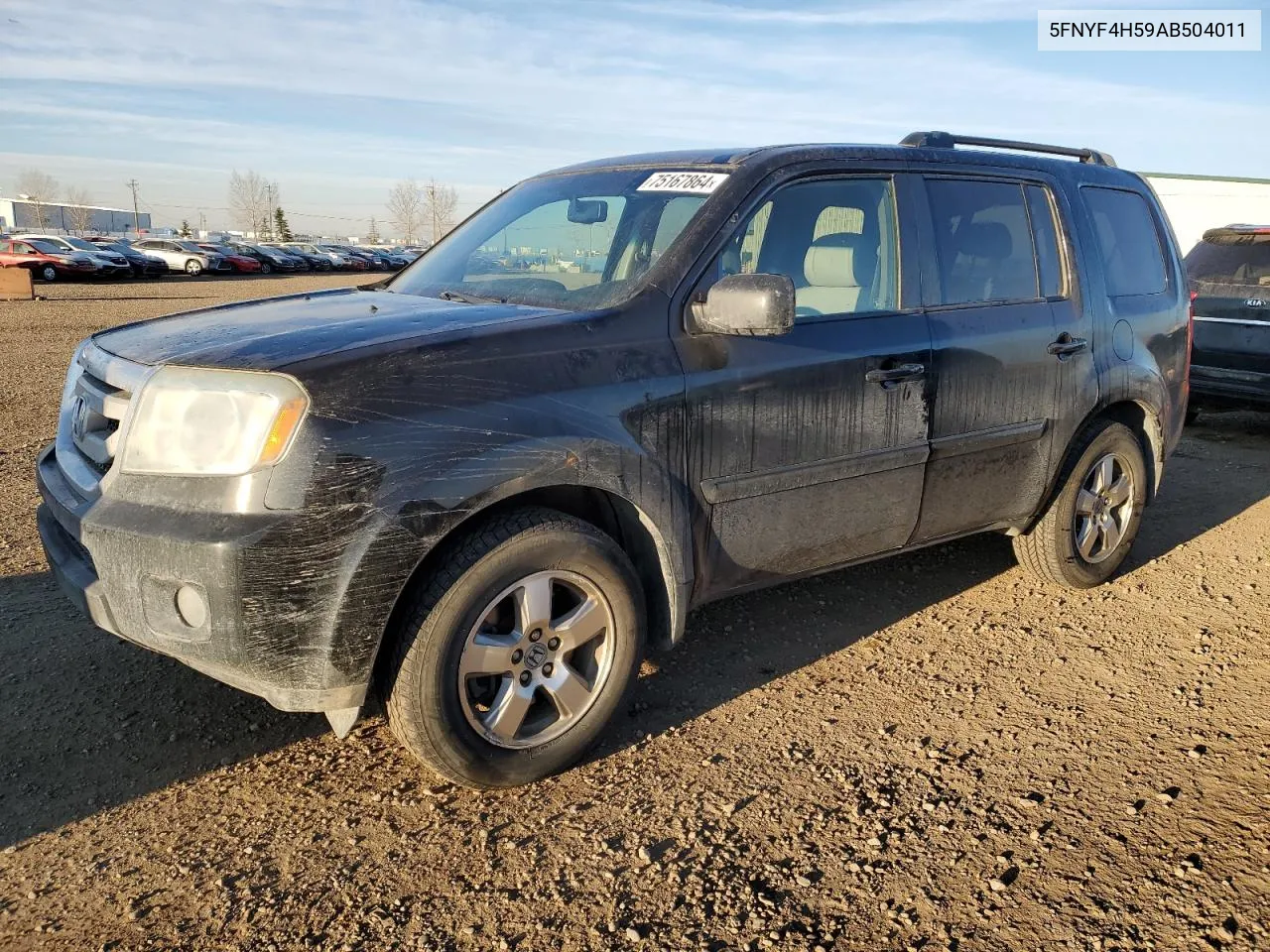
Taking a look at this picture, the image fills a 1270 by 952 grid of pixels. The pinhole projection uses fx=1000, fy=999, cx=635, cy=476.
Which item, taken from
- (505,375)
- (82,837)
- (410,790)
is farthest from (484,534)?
Result: (82,837)

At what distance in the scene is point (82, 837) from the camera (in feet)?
8.80

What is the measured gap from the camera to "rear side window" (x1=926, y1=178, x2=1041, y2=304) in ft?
12.7

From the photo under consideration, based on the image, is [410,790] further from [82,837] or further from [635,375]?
[635,375]

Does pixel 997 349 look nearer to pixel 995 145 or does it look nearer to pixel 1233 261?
pixel 995 145

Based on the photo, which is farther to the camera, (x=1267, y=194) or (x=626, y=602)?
(x=1267, y=194)

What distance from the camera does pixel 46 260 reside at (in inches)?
1214

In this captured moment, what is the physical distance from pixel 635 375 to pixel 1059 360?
218 cm

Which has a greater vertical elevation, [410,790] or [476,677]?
[476,677]

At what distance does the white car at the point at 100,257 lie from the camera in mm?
32344

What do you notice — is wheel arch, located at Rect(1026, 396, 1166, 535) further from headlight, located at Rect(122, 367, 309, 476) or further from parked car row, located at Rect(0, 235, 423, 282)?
parked car row, located at Rect(0, 235, 423, 282)

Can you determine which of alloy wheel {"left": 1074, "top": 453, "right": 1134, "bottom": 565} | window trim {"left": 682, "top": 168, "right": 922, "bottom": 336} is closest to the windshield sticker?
window trim {"left": 682, "top": 168, "right": 922, "bottom": 336}

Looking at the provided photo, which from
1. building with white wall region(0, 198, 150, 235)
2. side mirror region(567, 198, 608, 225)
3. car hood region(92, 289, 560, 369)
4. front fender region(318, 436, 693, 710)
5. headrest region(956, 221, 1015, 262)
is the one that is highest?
building with white wall region(0, 198, 150, 235)

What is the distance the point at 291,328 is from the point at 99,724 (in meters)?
1.47

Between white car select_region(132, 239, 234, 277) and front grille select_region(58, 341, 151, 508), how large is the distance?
39764 millimetres
